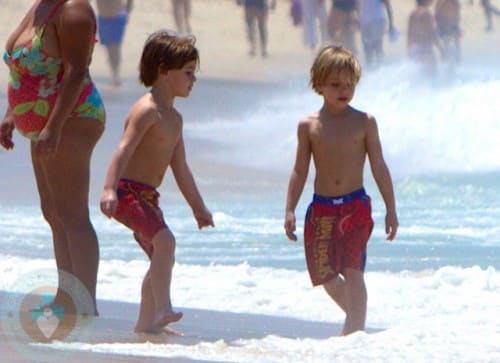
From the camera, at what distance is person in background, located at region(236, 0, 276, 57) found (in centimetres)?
2714

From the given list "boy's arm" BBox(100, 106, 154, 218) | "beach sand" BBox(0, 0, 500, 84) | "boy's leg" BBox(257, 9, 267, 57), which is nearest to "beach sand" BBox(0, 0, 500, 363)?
"beach sand" BBox(0, 0, 500, 84)

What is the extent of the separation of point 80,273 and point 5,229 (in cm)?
463

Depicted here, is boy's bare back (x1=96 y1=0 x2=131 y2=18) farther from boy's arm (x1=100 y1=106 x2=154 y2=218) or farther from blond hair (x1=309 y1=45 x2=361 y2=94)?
boy's arm (x1=100 y1=106 x2=154 y2=218)

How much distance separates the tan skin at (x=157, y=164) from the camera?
5.80 metres

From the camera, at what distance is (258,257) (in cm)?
962

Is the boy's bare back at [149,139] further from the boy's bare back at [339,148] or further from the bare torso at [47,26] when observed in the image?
the boy's bare back at [339,148]

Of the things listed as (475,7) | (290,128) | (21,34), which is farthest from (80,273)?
(475,7)

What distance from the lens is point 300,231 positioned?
1123 centimetres

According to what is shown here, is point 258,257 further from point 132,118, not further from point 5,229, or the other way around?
point 132,118

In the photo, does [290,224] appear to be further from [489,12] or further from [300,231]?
[489,12]

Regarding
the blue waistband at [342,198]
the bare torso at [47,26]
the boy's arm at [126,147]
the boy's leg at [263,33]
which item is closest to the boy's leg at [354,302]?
the blue waistband at [342,198]

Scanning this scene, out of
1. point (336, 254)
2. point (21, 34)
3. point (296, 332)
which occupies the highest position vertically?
point (21, 34)

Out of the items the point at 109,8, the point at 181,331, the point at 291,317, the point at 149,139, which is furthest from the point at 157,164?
the point at 109,8

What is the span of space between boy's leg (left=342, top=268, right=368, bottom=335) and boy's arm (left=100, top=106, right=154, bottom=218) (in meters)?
0.96
